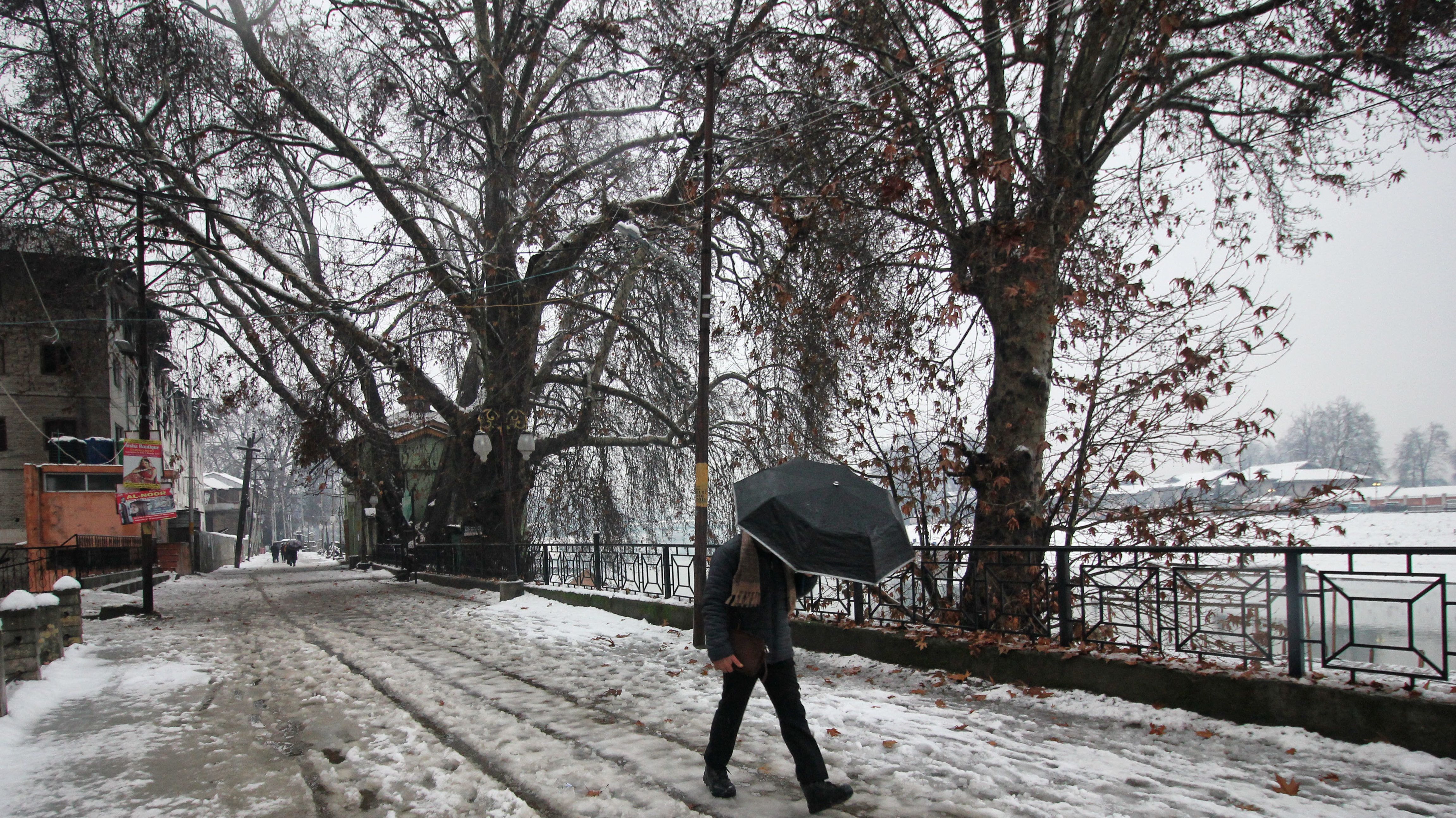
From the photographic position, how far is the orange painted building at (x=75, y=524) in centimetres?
2183

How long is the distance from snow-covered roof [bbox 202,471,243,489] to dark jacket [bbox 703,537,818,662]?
85.3 meters

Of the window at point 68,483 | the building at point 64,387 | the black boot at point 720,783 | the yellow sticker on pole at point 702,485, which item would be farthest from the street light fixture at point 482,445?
the window at point 68,483

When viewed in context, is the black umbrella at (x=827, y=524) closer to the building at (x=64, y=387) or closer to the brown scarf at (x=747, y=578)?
the brown scarf at (x=747, y=578)

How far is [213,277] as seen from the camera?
22.0 meters

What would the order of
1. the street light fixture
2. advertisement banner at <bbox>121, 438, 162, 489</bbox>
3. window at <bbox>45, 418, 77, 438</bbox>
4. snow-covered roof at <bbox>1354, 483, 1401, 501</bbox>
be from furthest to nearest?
window at <bbox>45, 418, 77, 438</bbox> < the street light fixture < advertisement banner at <bbox>121, 438, 162, 489</bbox> < snow-covered roof at <bbox>1354, 483, 1401, 501</bbox>

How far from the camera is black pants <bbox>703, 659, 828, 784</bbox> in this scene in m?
4.31

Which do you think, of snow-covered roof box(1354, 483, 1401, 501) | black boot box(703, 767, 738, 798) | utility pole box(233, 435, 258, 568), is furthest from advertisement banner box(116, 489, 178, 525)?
utility pole box(233, 435, 258, 568)

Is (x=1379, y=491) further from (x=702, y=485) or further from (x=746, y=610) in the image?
(x=746, y=610)

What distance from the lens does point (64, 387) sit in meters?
26.6

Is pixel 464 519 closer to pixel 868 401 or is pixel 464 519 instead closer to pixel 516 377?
pixel 516 377

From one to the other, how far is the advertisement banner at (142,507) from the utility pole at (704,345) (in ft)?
34.8

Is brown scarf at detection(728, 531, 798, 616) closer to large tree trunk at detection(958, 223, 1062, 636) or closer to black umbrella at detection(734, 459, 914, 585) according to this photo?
black umbrella at detection(734, 459, 914, 585)

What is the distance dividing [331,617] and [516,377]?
743cm

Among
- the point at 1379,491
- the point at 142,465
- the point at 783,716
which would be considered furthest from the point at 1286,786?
the point at 142,465
